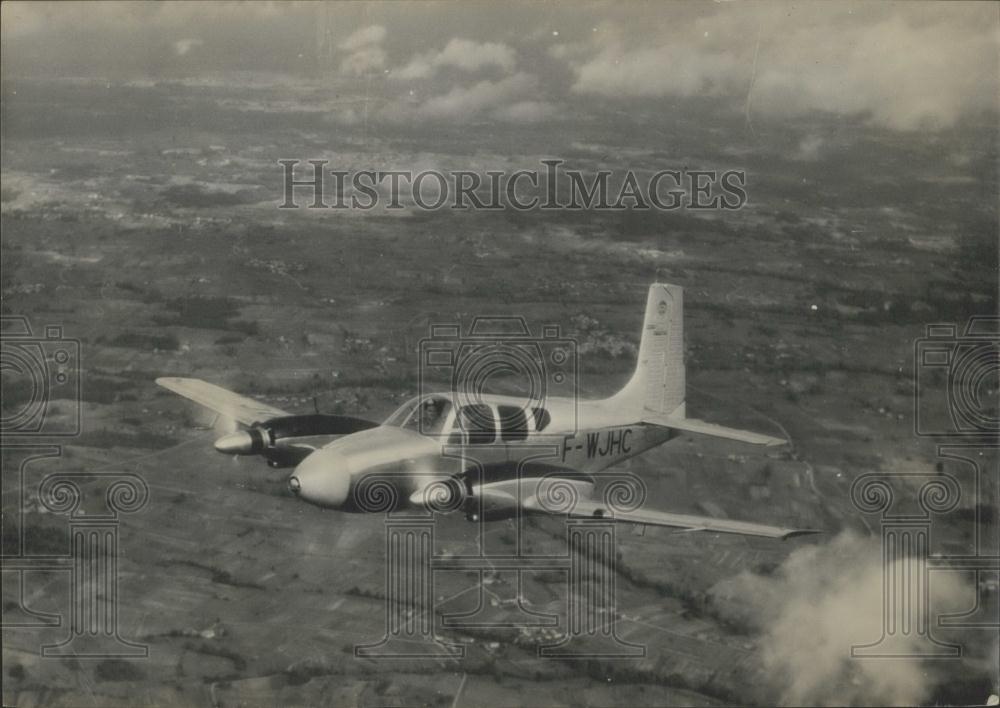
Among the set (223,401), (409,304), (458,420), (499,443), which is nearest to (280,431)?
(223,401)

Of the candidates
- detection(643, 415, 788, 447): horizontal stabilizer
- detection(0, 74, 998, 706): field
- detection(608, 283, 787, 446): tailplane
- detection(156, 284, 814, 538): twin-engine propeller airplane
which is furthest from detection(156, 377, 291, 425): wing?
detection(643, 415, 788, 447): horizontal stabilizer

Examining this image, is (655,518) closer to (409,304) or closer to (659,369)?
(659,369)

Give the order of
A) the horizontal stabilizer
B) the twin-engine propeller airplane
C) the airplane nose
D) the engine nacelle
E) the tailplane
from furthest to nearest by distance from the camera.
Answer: the tailplane < the horizontal stabilizer < the engine nacelle < the twin-engine propeller airplane < the airplane nose

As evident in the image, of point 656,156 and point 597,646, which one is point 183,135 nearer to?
point 656,156

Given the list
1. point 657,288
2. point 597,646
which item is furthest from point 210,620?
point 657,288

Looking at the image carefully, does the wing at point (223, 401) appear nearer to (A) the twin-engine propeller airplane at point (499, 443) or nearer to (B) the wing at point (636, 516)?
(A) the twin-engine propeller airplane at point (499, 443)

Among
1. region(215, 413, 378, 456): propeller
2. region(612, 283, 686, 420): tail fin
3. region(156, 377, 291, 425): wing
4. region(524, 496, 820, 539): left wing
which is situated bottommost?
region(524, 496, 820, 539): left wing

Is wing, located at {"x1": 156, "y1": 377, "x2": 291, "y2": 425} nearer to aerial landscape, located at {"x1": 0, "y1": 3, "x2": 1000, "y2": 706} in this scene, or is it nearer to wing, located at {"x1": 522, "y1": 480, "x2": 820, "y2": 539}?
aerial landscape, located at {"x1": 0, "y1": 3, "x2": 1000, "y2": 706}
